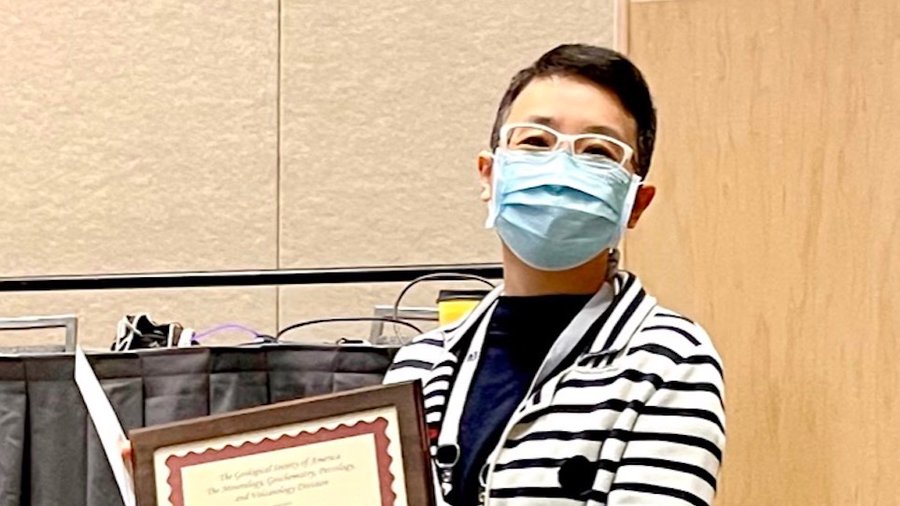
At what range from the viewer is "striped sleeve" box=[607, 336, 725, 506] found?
0.99 m

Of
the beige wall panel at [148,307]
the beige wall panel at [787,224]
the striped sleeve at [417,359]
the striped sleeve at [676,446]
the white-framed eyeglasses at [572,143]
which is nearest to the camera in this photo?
the striped sleeve at [676,446]

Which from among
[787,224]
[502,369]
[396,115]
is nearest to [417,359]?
[502,369]

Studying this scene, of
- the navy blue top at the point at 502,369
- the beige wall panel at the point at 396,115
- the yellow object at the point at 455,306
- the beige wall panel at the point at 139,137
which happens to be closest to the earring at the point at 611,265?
the navy blue top at the point at 502,369

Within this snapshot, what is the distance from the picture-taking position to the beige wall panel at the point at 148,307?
2230 millimetres

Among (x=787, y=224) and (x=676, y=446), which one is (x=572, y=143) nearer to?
(x=676, y=446)

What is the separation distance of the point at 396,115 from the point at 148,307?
0.58m

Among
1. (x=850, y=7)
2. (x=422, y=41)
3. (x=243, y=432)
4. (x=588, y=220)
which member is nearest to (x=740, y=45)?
(x=850, y=7)

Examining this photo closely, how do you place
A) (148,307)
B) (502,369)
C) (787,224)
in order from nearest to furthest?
(502,369), (787,224), (148,307)

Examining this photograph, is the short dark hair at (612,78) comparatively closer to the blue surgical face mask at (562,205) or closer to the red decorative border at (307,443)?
the blue surgical face mask at (562,205)

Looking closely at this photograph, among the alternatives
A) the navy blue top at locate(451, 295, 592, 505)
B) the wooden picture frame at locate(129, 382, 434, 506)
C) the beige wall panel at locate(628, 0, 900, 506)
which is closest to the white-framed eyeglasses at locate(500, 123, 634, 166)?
the navy blue top at locate(451, 295, 592, 505)

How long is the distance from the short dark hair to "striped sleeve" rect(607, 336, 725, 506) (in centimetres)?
22

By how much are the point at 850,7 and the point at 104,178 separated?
1.41 meters

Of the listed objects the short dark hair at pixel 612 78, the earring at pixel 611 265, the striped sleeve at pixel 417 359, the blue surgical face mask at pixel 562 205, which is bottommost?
the striped sleeve at pixel 417 359

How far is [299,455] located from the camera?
1.01 meters
